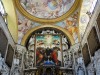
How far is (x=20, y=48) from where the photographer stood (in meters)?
15.6

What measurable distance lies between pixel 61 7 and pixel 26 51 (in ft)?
17.2

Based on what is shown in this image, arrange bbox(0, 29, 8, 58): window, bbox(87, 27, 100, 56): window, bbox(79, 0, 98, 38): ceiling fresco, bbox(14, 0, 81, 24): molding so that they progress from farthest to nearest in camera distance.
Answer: bbox(14, 0, 81, 24): molding < bbox(79, 0, 98, 38): ceiling fresco < bbox(0, 29, 8, 58): window < bbox(87, 27, 100, 56): window

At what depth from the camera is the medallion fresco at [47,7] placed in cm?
1645

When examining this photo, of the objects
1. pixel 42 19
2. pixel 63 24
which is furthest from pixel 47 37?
pixel 63 24

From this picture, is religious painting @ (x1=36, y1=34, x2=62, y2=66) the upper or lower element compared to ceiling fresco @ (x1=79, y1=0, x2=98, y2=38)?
lower

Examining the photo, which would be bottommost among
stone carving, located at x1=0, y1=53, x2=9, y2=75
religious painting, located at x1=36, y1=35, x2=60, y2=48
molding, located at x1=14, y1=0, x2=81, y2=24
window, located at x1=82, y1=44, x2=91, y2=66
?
stone carving, located at x1=0, y1=53, x2=9, y2=75

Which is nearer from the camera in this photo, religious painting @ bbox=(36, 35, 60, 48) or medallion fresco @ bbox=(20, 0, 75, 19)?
medallion fresco @ bbox=(20, 0, 75, 19)

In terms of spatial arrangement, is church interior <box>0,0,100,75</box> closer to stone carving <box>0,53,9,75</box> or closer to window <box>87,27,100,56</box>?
stone carving <box>0,53,9,75</box>

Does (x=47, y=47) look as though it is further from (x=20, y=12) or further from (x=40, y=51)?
(x=20, y=12)

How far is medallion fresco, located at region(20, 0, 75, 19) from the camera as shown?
16.5m

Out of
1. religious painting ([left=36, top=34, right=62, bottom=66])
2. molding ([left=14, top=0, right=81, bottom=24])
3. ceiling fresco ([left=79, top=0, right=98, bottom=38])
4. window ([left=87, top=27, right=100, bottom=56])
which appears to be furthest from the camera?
molding ([left=14, top=0, right=81, bottom=24])

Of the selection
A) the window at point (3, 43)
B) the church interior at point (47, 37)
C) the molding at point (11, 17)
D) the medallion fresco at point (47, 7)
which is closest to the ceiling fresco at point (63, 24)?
the church interior at point (47, 37)

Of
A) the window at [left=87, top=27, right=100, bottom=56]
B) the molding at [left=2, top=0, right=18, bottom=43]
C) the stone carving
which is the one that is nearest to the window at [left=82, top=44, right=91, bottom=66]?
the window at [left=87, top=27, right=100, bottom=56]

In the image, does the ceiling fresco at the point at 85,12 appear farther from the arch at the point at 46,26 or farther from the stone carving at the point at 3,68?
the stone carving at the point at 3,68
